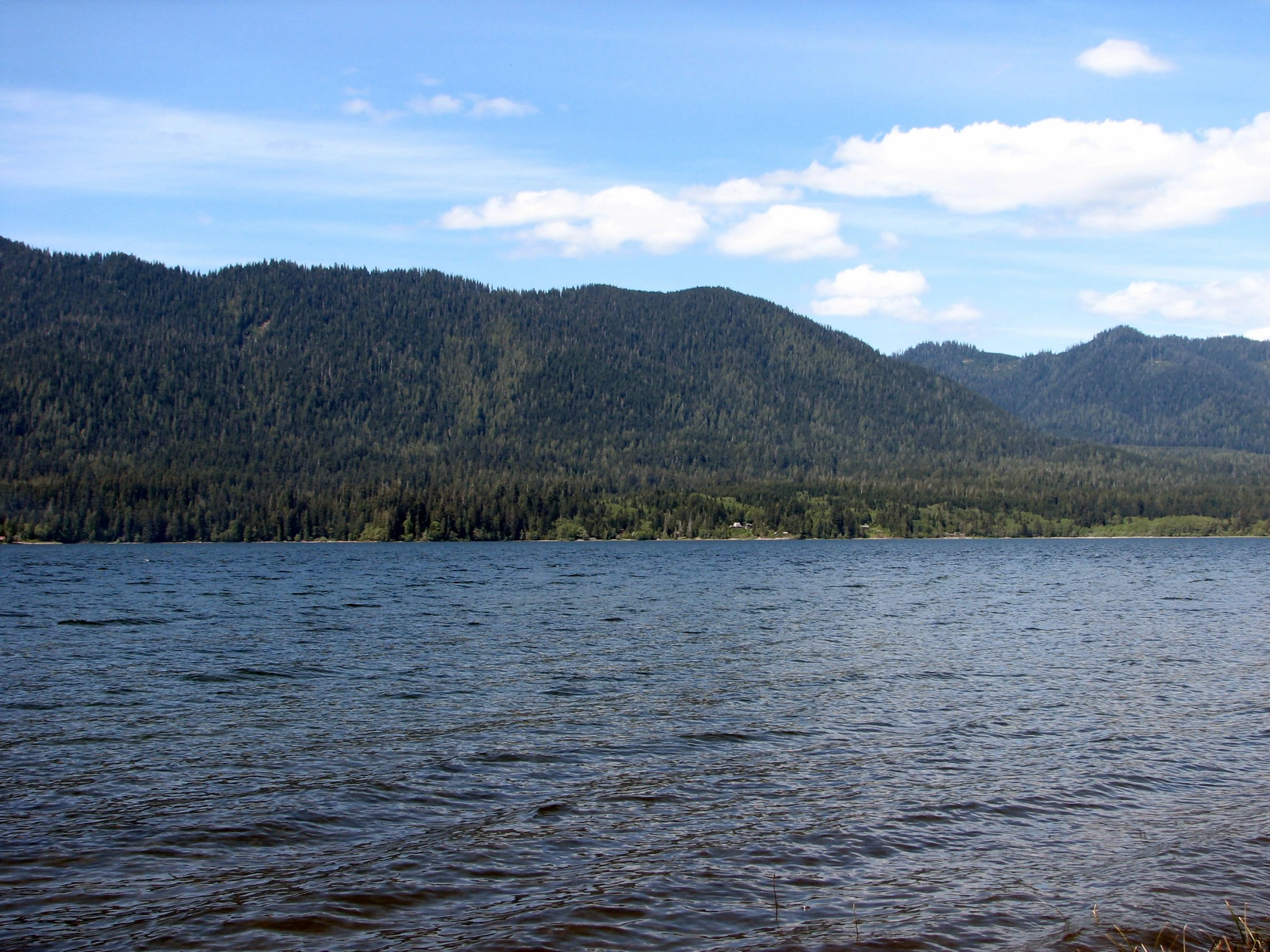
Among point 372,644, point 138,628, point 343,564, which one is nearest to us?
point 372,644

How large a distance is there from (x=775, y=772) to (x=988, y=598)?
63449mm

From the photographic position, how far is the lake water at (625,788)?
1650 cm

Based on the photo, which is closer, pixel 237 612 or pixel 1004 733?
pixel 1004 733

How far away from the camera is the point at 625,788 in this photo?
23.5 metres

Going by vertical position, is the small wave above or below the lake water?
below

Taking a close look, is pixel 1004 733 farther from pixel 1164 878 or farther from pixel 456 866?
pixel 456 866

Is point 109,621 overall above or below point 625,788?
below

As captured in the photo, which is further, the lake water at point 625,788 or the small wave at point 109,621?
the small wave at point 109,621

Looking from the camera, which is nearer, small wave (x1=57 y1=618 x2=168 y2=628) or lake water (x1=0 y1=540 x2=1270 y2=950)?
lake water (x1=0 y1=540 x2=1270 y2=950)

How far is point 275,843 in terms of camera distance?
64.7ft

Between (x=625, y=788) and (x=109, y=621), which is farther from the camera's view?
(x=109, y=621)

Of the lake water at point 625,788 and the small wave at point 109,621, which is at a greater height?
the lake water at point 625,788

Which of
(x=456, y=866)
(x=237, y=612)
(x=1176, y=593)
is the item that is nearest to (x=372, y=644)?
(x=237, y=612)

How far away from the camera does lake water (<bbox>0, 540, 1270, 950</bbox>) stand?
16500mm
